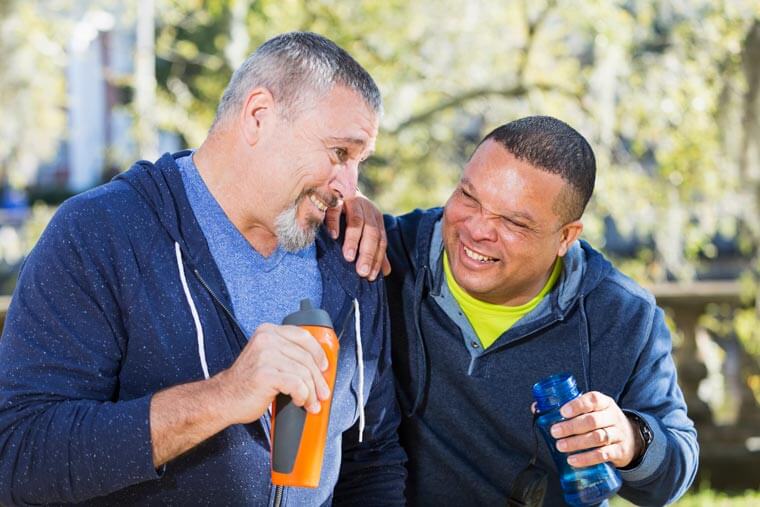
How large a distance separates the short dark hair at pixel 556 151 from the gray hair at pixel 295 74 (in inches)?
22.1

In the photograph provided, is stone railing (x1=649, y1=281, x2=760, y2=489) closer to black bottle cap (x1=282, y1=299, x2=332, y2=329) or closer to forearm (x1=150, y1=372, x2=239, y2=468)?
black bottle cap (x1=282, y1=299, x2=332, y2=329)

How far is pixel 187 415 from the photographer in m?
2.00

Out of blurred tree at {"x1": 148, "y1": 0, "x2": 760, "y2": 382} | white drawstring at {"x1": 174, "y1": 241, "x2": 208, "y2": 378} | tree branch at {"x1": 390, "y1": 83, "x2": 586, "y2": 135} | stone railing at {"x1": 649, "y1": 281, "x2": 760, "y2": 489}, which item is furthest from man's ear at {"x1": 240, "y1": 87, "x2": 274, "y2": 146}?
tree branch at {"x1": 390, "y1": 83, "x2": 586, "y2": 135}

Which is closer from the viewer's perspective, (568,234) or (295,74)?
(295,74)

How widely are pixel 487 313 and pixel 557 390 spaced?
58cm

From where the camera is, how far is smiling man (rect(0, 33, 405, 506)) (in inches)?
78.7

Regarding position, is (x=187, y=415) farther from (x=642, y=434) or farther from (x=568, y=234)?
(x=568, y=234)

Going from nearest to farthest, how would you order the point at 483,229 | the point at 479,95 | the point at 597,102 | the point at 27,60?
the point at 483,229 → the point at 597,102 → the point at 479,95 → the point at 27,60

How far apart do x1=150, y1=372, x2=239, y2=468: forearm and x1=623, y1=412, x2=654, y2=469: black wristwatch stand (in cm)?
115

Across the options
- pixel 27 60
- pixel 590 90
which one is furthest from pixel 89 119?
pixel 590 90

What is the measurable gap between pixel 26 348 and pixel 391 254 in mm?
1272

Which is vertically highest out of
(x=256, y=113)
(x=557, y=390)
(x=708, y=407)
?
(x=256, y=113)

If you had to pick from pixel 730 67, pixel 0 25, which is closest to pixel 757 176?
pixel 730 67

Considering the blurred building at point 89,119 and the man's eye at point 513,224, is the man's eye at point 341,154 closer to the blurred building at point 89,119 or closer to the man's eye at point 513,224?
the man's eye at point 513,224
